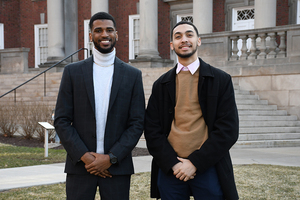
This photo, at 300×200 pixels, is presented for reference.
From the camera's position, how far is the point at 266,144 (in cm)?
1002

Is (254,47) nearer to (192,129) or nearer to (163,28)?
(163,28)

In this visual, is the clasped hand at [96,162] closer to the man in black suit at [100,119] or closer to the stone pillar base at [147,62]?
the man in black suit at [100,119]

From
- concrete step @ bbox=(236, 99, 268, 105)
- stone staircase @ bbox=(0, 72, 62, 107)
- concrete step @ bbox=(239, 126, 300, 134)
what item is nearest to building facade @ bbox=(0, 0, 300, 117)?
concrete step @ bbox=(236, 99, 268, 105)

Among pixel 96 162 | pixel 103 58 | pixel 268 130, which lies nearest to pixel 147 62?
pixel 268 130

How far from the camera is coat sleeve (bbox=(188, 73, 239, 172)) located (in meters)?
2.86

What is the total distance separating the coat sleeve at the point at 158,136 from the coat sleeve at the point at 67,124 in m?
0.51

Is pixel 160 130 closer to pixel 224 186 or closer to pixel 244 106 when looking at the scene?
pixel 224 186

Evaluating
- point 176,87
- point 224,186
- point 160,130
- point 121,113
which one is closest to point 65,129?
point 121,113

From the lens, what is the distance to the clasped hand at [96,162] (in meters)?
2.83

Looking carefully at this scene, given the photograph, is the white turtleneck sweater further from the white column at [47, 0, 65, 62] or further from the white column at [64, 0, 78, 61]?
the white column at [64, 0, 78, 61]

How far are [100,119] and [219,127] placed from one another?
91 cm

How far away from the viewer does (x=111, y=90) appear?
3021 millimetres

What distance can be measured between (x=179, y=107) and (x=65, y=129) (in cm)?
88

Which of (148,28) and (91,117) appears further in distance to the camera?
(148,28)
